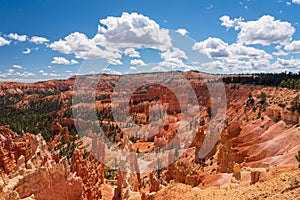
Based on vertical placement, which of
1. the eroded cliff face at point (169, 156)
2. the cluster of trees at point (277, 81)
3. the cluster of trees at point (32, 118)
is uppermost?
the cluster of trees at point (277, 81)

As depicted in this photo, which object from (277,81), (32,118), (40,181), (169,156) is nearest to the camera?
(40,181)

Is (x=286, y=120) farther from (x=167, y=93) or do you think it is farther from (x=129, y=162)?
(x=167, y=93)

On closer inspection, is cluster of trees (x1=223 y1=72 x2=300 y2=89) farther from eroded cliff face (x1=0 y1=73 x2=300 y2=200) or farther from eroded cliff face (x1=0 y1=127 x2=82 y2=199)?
eroded cliff face (x1=0 y1=127 x2=82 y2=199)

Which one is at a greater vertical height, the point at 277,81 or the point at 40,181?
the point at 277,81

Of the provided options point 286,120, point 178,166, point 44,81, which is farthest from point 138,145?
point 44,81

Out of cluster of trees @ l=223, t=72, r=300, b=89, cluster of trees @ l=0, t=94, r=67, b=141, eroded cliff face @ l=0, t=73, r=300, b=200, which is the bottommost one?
cluster of trees @ l=0, t=94, r=67, b=141

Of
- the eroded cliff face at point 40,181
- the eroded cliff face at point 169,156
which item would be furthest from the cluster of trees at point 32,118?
the eroded cliff face at point 40,181

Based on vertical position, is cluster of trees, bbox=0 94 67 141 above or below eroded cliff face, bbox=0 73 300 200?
below

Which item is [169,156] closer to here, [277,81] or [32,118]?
[277,81]

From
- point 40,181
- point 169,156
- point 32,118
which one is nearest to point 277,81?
point 169,156

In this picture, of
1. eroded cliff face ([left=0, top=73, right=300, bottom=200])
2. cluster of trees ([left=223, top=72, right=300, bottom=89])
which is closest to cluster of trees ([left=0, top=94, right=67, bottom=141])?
eroded cliff face ([left=0, top=73, right=300, bottom=200])

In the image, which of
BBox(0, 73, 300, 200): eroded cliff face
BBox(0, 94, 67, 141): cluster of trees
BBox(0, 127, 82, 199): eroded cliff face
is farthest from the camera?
BBox(0, 94, 67, 141): cluster of trees

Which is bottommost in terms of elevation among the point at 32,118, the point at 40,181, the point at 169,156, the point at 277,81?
the point at 32,118

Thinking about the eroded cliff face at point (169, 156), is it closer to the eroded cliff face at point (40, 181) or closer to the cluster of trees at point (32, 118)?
the eroded cliff face at point (40, 181)
